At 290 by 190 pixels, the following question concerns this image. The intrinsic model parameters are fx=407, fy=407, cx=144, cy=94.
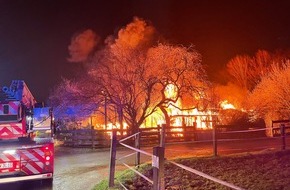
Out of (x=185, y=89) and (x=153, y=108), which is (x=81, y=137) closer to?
(x=153, y=108)

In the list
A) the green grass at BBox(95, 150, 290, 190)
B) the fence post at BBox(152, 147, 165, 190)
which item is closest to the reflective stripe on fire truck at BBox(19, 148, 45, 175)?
the green grass at BBox(95, 150, 290, 190)

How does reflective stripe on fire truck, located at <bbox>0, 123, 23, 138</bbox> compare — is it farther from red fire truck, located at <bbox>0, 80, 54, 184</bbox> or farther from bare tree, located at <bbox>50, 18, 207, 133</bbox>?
bare tree, located at <bbox>50, 18, 207, 133</bbox>

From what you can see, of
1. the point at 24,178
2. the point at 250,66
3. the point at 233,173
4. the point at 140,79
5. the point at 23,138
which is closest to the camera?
the point at 24,178

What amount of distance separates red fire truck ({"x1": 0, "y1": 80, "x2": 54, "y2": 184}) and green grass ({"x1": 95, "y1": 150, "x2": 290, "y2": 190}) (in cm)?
205

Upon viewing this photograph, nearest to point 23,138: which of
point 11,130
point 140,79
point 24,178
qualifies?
point 11,130

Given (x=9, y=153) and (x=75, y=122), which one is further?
(x=75, y=122)

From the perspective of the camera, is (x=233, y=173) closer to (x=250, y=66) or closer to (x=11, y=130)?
(x=11, y=130)

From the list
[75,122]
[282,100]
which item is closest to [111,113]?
[75,122]

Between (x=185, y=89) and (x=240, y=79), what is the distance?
3102cm

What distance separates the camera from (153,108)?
29031mm

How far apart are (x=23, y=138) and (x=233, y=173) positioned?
5.68m

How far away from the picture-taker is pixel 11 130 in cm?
963

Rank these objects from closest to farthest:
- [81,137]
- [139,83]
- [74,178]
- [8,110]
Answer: [8,110], [74,178], [81,137], [139,83]

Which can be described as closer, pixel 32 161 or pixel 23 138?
pixel 32 161
